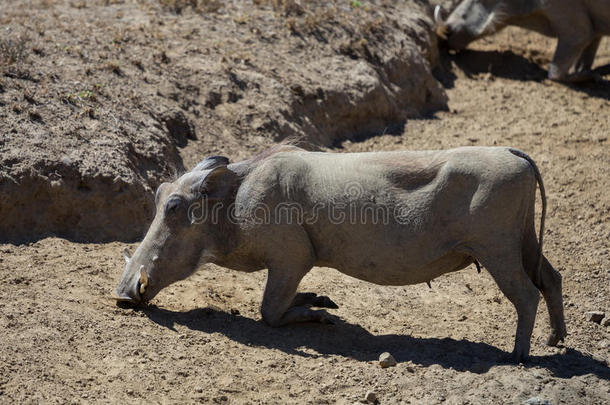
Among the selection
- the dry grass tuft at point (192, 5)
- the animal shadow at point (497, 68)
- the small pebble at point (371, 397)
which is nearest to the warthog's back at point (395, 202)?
the small pebble at point (371, 397)

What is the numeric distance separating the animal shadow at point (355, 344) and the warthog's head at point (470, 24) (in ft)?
24.2

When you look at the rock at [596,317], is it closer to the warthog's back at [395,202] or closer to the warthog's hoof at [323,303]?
the warthog's back at [395,202]

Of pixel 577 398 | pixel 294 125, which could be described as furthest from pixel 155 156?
pixel 577 398

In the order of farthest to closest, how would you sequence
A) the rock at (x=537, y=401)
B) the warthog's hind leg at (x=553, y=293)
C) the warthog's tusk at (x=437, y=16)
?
the warthog's tusk at (x=437, y=16) < the warthog's hind leg at (x=553, y=293) < the rock at (x=537, y=401)

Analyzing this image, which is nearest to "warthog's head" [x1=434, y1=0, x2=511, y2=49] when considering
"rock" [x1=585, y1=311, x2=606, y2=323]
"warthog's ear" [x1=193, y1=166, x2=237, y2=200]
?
"rock" [x1=585, y1=311, x2=606, y2=323]

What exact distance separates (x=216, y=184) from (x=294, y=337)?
4.30ft

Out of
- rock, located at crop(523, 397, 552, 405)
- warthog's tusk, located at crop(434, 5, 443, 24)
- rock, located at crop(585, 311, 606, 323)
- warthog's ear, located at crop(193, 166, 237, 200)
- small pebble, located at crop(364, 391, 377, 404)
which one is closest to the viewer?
rock, located at crop(523, 397, 552, 405)

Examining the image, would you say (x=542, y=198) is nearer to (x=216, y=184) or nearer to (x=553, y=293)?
(x=553, y=293)

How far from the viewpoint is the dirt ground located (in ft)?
18.0

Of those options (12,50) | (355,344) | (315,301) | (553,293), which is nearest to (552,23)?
(553,293)

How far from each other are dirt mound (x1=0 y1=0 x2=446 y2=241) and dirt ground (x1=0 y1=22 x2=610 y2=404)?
40 centimetres

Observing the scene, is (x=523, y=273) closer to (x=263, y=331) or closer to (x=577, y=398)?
(x=577, y=398)

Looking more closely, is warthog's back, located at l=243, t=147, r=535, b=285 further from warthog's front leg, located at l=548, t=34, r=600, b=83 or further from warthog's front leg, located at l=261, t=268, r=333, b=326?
warthog's front leg, located at l=548, t=34, r=600, b=83

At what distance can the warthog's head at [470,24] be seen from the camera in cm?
1296
